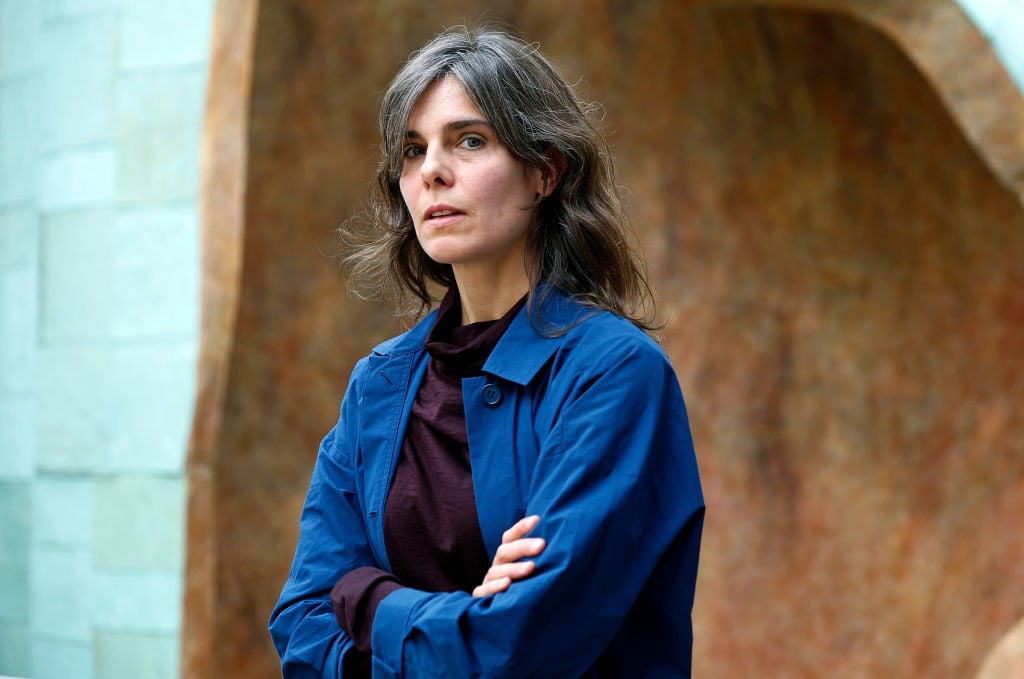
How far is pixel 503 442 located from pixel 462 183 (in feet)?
1.00

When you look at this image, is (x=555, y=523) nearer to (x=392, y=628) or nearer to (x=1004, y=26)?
(x=392, y=628)

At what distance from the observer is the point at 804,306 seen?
4.21 metres

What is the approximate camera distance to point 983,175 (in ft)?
12.8

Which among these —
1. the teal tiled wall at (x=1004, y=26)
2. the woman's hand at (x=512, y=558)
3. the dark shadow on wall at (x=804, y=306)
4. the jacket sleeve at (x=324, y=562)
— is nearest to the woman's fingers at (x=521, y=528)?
the woman's hand at (x=512, y=558)

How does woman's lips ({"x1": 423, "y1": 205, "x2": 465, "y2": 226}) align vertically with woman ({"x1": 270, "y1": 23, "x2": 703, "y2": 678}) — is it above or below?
above

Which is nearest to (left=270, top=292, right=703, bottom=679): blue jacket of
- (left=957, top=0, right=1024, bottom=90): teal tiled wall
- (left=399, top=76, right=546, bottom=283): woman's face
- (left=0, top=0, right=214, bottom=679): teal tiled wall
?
(left=399, top=76, right=546, bottom=283): woman's face

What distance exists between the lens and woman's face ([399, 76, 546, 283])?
5.00ft

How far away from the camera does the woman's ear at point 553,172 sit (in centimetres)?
158

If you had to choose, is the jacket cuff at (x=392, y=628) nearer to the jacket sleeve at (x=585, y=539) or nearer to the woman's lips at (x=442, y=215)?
the jacket sleeve at (x=585, y=539)

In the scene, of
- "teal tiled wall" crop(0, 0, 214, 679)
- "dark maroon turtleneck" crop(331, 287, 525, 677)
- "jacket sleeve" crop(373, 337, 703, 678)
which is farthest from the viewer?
"teal tiled wall" crop(0, 0, 214, 679)

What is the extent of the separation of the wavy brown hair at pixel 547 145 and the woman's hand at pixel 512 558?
0.96ft

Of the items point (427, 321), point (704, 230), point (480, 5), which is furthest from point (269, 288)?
point (427, 321)

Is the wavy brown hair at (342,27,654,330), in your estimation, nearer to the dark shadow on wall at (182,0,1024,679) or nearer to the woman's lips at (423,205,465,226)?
the woman's lips at (423,205,465,226)

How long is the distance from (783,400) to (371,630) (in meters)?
2.97
